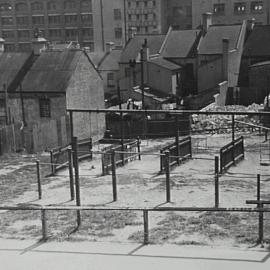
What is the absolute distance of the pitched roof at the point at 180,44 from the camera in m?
52.7

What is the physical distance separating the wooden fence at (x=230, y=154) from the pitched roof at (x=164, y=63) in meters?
25.3

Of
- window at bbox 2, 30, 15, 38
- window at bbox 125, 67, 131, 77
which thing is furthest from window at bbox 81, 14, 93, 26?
window at bbox 125, 67, 131, 77

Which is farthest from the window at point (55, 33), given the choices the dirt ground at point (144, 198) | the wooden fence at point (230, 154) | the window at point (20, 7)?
the wooden fence at point (230, 154)

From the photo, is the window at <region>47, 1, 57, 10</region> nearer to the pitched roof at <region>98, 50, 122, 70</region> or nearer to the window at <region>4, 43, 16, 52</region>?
the window at <region>4, 43, 16, 52</region>

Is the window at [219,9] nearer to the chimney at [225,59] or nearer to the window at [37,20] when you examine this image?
the chimney at [225,59]

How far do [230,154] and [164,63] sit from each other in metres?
28.2

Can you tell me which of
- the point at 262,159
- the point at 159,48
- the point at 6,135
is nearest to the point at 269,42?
the point at 159,48

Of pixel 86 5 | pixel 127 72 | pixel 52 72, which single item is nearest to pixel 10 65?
pixel 52 72

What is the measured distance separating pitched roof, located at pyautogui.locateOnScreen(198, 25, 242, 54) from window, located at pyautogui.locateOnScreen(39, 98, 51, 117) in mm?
21375

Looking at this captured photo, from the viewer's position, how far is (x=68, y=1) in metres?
83.4

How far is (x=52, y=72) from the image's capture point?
3478cm

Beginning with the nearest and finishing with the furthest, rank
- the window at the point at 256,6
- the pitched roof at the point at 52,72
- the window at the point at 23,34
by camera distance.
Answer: the pitched roof at the point at 52,72
the window at the point at 256,6
the window at the point at 23,34

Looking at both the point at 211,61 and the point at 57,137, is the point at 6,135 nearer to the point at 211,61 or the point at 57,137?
the point at 57,137

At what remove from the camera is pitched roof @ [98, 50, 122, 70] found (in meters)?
55.7
